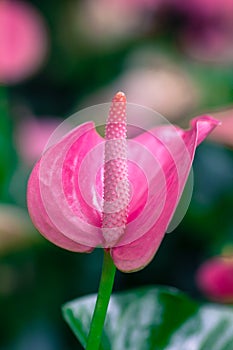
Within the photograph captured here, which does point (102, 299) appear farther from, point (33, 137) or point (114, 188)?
point (33, 137)

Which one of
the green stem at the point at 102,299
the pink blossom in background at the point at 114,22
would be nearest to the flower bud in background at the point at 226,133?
the green stem at the point at 102,299

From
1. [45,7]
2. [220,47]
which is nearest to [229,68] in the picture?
[220,47]

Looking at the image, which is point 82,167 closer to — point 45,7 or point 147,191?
point 147,191

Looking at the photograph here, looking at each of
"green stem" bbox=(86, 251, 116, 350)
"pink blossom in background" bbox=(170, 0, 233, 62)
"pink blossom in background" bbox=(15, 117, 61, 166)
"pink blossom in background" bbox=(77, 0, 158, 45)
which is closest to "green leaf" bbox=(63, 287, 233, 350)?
"green stem" bbox=(86, 251, 116, 350)

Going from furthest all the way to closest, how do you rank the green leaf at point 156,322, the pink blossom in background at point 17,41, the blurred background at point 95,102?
1. the pink blossom in background at point 17,41
2. the blurred background at point 95,102
3. the green leaf at point 156,322

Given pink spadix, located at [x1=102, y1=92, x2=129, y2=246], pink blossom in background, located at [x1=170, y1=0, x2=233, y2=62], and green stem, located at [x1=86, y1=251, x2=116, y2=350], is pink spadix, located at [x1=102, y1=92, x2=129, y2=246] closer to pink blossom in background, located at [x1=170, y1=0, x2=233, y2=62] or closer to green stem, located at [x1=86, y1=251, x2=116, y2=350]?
green stem, located at [x1=86, y1=251, x2=116, y2=350]

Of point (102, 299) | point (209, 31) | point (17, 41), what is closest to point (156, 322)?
point (102, 299)

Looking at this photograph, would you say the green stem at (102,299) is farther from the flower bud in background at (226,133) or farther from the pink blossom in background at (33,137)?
the pink blossom in background at (33,137)
